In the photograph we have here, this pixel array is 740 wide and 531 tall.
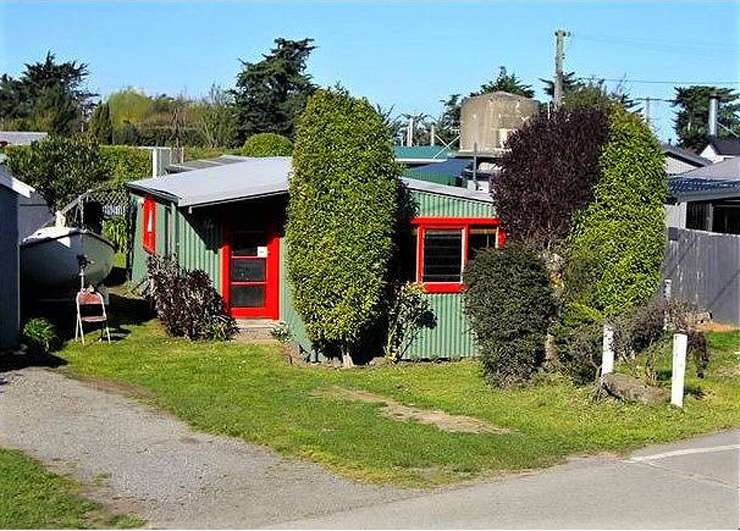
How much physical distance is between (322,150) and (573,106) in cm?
356

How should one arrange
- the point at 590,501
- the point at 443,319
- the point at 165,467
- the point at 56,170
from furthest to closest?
the point at 56,170 < the point at 443,319 < the point at 165,467 < the point at 590,501

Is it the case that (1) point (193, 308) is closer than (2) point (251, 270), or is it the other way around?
(1) point (193, 308)

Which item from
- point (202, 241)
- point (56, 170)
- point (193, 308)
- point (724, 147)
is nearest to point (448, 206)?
point (202, 241)

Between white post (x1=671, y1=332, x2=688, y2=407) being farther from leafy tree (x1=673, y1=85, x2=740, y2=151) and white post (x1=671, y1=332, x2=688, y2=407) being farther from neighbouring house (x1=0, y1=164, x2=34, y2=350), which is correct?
leafy tree (x1=673, y1=85, x2=740, y2=151)

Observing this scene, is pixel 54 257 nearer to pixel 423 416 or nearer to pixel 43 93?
pixel 423 416

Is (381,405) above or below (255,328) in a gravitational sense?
below

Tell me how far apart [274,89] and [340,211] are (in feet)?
158

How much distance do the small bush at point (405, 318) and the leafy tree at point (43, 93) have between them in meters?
48.4

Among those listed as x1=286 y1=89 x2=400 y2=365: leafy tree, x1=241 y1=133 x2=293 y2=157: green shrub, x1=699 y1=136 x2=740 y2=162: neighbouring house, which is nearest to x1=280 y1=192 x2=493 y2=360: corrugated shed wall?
x1=286 y1=89 x2=400 y2=365: leafy tree

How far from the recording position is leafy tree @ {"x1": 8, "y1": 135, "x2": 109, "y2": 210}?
27344 mm

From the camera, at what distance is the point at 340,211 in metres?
15.1

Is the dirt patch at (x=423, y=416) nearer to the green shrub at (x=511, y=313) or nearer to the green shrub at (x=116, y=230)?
the green shrub at (x=511, y=313)

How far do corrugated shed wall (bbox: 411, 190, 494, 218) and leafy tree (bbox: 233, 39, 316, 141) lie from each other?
1743 inches

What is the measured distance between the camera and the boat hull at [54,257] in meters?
18.3
